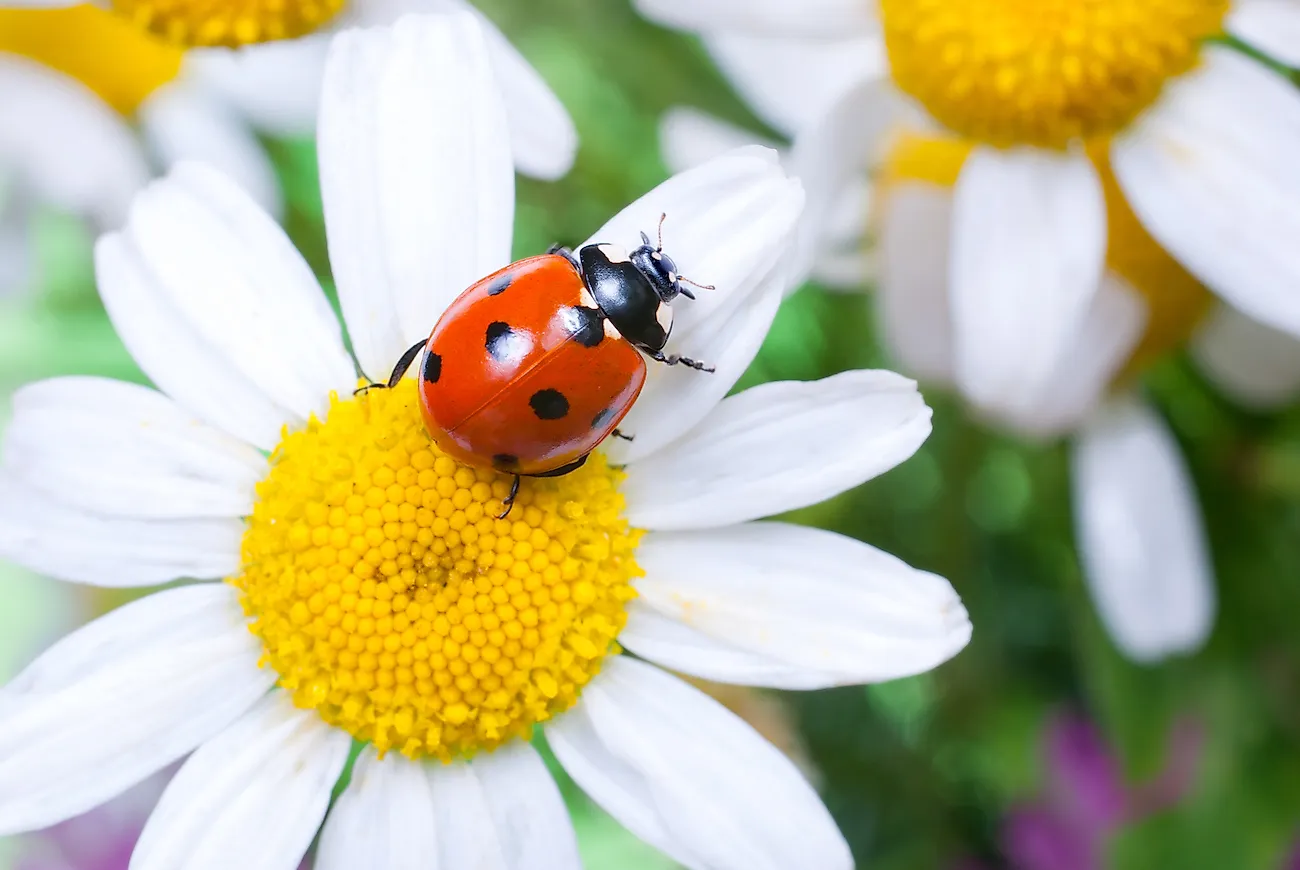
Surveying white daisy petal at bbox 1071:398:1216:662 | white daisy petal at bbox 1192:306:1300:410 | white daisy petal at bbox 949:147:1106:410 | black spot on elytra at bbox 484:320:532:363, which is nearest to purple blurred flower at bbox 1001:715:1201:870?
white daisy petal at bbox 1071:398:1216:662

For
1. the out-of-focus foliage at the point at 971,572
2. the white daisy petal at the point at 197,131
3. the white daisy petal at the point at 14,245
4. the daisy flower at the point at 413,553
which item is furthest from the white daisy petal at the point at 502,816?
the white daisy petal at the point at 14,245

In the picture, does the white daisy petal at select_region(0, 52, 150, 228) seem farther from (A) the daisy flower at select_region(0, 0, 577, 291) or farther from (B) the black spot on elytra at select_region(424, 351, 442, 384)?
(B) the black spot on elytra at select_region(424, 351, 442, 384)

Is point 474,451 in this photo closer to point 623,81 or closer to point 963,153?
point 963,153

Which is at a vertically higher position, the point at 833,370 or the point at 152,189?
the point at 152,189

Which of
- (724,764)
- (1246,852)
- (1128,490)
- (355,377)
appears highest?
(355,377)

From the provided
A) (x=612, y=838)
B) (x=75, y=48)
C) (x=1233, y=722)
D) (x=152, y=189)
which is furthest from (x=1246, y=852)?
(x=75, y=48)

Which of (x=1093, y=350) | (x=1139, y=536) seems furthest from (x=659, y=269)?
(x=1139, y=536)

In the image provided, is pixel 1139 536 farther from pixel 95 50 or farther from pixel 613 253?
pixel 95 50
